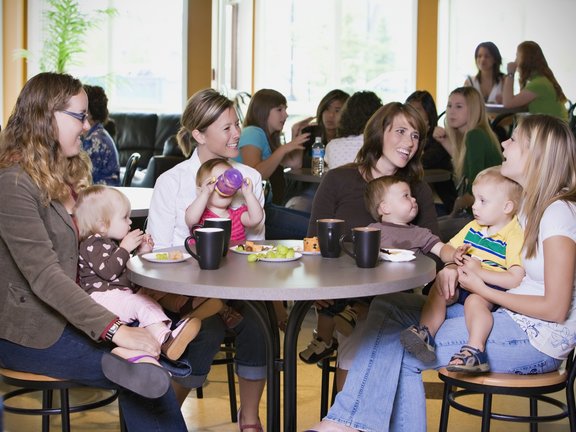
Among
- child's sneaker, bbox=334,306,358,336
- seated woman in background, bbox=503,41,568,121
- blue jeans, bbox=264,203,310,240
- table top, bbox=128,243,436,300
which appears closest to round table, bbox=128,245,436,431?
table top, bbox=128,243,436,300

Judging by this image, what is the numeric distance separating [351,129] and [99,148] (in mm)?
1364

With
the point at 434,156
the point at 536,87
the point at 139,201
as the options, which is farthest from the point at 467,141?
the point at 139,201

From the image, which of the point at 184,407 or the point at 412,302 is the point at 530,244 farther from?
the point at 184,407

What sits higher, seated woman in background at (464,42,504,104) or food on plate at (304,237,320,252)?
seated woman in background at (464,42,504,104)

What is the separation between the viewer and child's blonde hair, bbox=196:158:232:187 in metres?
2.81

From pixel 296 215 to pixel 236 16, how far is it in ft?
21.1

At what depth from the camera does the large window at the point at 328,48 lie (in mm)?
10531

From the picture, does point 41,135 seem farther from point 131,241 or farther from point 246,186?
point 246,186

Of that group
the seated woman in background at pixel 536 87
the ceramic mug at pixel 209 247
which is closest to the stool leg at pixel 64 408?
the ceramic mug at pixel 209 247

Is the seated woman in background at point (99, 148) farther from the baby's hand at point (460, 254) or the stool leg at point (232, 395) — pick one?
the baby's hand at point (460, 254)

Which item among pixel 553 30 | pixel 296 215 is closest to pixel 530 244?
pixel 296 215

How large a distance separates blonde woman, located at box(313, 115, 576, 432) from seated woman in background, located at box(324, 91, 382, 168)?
7.58 feet

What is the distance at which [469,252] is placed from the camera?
2.61 meters

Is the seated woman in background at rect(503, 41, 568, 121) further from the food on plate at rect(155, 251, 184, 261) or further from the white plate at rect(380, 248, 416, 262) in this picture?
the food on plate at rect(155, 251, 184, 261)
